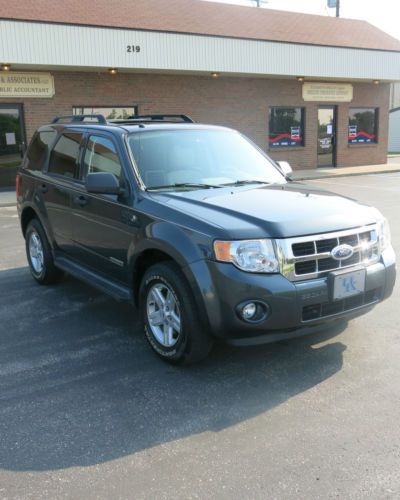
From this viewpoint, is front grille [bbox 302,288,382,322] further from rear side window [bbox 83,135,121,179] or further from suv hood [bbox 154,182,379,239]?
rear side window [bbox 83,135,121,179]

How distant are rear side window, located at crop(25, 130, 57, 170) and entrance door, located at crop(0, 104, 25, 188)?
10.5 meters

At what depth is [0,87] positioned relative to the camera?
15977 mm

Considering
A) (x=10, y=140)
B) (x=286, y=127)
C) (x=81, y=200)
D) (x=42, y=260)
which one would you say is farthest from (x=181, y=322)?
(x=286, y=127)

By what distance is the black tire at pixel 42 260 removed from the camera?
625 cm

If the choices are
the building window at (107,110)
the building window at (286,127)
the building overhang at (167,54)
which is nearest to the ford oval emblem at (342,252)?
the building overhang at (167,54)

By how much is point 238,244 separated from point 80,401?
4.87ft

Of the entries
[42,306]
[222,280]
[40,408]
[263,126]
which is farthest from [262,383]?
[263,126]

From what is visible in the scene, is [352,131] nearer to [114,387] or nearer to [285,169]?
[285,169]

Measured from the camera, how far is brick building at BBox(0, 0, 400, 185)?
15906 mm

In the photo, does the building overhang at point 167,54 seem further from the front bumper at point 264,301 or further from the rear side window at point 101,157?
the front bumper at point 264,301

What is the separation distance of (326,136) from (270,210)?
20347mm

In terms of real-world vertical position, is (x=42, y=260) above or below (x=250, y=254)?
below

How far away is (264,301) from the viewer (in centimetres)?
360

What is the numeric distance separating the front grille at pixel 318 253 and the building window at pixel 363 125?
21.2 m
